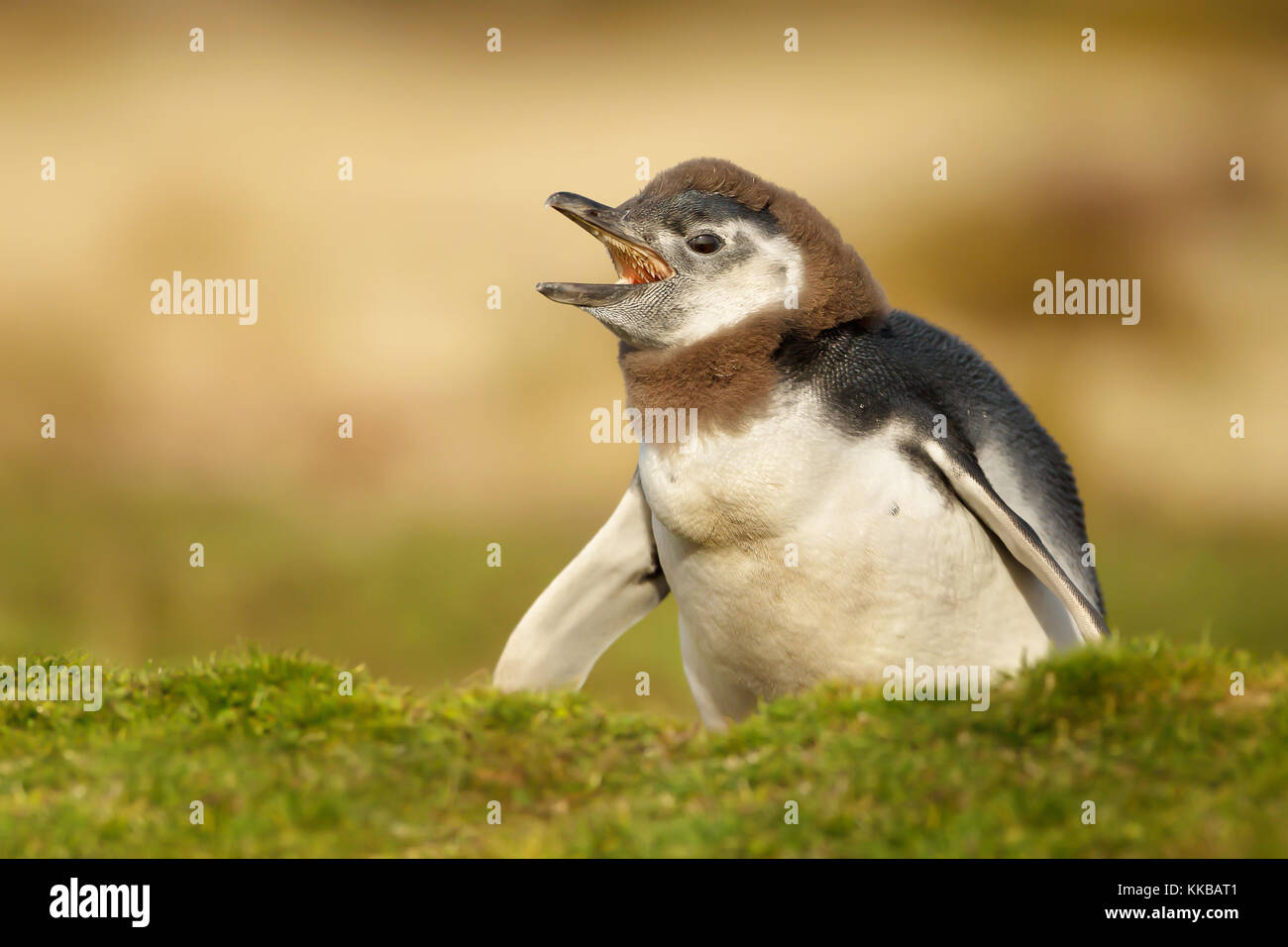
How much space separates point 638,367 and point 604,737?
1.25 meters

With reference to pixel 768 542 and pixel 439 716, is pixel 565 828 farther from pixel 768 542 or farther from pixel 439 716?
pixel 768 542

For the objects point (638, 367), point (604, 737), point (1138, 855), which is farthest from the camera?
point (638, 367)

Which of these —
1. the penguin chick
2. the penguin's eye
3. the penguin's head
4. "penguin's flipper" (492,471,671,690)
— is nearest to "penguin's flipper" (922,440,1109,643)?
the penguin chick

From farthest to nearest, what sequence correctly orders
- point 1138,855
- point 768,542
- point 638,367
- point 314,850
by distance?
point 638,367 → point 768,542 → point 314,850 → point 1138,855

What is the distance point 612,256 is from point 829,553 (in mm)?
1215

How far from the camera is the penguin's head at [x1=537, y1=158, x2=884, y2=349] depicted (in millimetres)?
3953

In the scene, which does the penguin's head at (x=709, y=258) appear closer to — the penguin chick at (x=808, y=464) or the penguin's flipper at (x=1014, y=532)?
the penguin chick at (x=808, y=464)

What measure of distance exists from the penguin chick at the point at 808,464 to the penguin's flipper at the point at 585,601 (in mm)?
396

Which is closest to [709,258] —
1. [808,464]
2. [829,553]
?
[808,464]

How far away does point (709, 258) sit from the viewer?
13.1 ft

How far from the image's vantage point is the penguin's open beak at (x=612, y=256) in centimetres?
398
